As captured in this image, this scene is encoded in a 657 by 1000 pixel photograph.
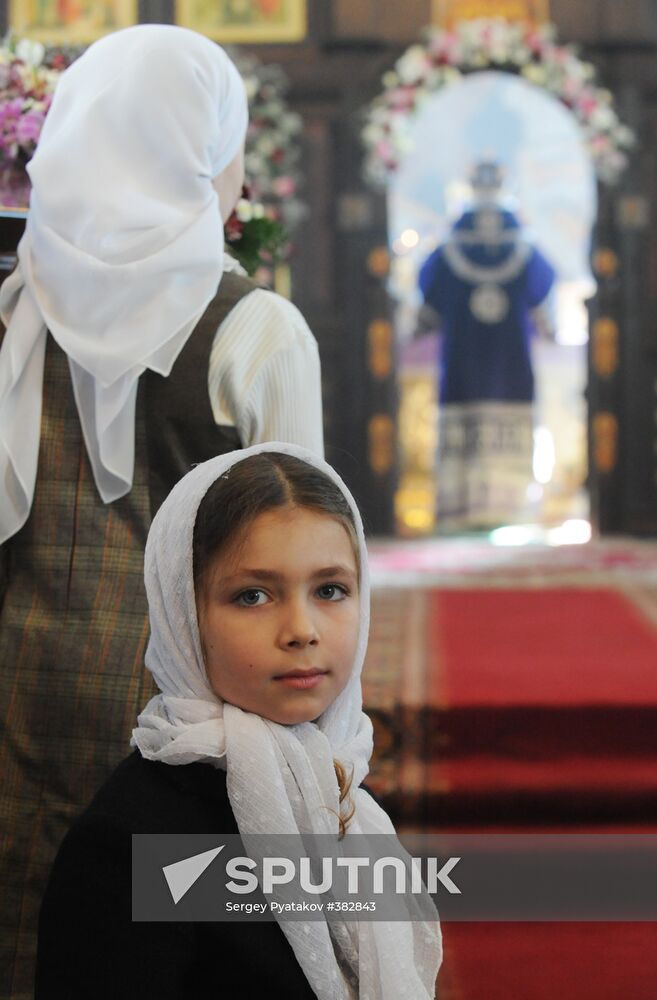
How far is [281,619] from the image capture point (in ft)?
4.16

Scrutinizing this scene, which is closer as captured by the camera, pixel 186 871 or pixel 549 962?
pixel 186 871

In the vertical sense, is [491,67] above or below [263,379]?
above

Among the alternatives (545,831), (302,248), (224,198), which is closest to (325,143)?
(302,248)

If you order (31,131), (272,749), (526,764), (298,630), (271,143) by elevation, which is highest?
(31,131)

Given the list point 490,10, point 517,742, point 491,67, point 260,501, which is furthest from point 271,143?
point 260,501

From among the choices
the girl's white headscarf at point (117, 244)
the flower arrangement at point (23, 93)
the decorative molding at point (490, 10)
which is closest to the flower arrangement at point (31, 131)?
the flower arrangement at point (23, 93)

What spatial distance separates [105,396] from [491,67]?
7.13m

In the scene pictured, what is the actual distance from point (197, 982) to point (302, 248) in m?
7.55

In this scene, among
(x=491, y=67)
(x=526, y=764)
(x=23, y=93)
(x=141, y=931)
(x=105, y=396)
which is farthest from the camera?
(x=491, y=67)

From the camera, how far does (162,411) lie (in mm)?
1764

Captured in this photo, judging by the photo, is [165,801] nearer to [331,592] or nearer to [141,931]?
[141,931]

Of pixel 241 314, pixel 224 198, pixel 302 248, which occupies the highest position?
pixel 224 198

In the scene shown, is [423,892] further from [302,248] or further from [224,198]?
[302,248]

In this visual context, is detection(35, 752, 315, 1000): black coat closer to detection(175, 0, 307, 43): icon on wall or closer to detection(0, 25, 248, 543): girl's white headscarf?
detection(0, 25, 248, 543): girl's white headscarf
